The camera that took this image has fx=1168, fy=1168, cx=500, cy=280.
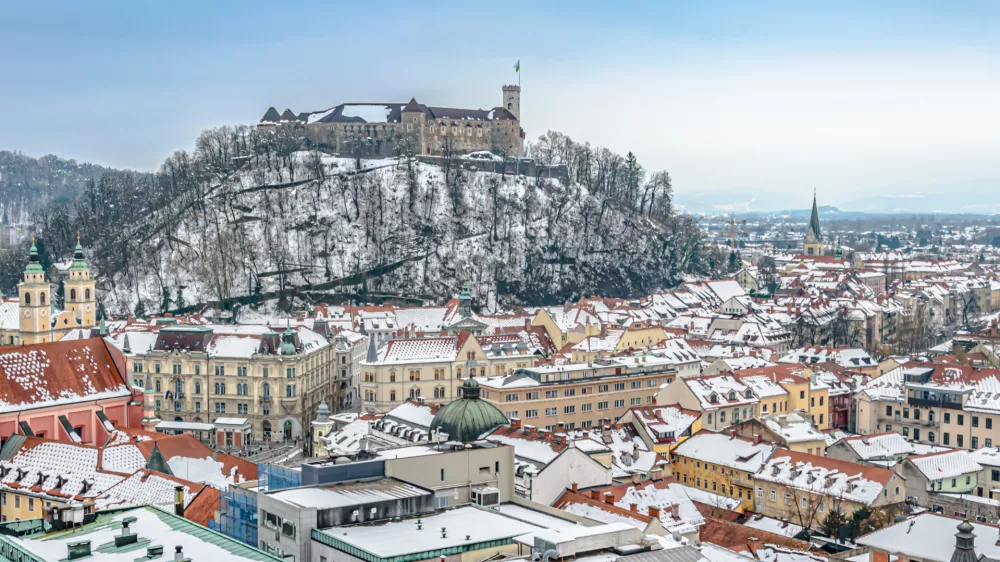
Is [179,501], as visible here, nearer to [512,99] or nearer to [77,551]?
[77,551]

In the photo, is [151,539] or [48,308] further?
[48,308]

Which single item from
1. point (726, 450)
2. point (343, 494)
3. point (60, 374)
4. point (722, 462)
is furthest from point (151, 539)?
point (726, 450)

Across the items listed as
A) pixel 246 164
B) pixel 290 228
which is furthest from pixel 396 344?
pixel 246 164

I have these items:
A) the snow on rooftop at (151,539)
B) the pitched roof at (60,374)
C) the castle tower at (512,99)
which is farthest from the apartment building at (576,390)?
the castle tower at (512,99)

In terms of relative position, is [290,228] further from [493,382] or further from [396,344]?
[493,382]

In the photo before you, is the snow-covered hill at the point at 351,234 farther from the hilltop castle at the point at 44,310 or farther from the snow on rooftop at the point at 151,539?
the snow on rooftop at the point at 151,539

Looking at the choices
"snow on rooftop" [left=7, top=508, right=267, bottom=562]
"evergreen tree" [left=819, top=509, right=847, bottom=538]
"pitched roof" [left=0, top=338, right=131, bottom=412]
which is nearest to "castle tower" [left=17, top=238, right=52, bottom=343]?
"pitched roof" [left=0, top=338, right=131, bottom=412]
